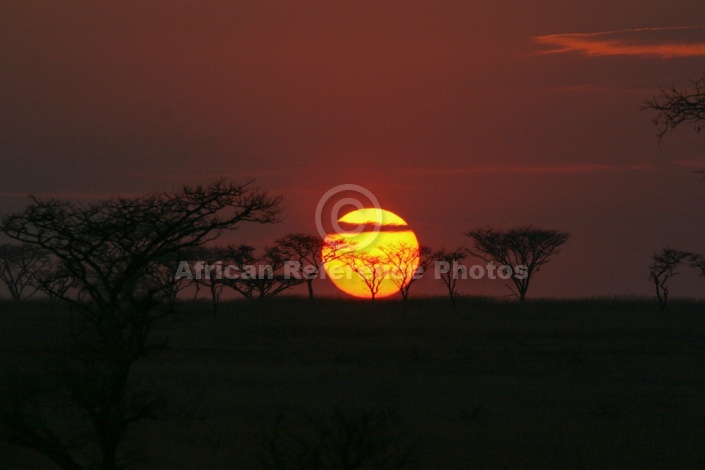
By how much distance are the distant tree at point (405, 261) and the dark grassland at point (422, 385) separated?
423 inches

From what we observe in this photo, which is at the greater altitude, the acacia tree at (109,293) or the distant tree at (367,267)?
the distant tree at (367,267)

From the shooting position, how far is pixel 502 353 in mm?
31891

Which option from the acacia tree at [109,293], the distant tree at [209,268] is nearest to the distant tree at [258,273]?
the distant tree at [209,268]

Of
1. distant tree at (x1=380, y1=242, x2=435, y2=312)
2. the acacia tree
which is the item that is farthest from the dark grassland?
distant tree at (x1=380, y1=242, x2=435, y2=312)

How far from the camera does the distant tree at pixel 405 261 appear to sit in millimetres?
64438

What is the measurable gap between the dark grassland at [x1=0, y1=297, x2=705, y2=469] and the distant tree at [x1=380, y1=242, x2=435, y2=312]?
423 inches

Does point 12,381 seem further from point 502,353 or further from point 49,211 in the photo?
point 502,353

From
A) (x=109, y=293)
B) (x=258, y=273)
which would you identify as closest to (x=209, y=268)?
(x=258, y=273)

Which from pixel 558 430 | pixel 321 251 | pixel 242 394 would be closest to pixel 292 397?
pixel 242 394

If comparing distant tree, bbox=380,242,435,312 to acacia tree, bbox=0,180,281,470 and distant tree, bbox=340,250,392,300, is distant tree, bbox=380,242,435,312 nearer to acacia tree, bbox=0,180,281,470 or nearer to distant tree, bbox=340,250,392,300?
distant tree, bbox=340,250,392,300

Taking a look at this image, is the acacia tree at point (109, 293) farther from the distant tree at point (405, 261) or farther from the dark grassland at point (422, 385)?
the distant tree at point (405, 261)

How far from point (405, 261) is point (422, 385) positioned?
42311mm

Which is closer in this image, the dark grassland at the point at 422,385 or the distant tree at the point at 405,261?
the dark grassland at the point at 422,385

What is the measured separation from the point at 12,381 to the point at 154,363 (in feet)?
62.0
